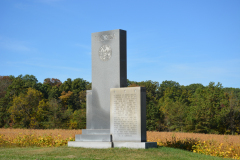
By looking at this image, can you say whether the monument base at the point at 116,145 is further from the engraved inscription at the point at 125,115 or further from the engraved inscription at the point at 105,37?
the engraved inscription at the point at 105,37

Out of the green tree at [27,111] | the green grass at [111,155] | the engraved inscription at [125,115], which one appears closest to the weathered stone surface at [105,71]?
the engraved inscription at [125,115]

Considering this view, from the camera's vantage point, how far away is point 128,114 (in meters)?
14.0

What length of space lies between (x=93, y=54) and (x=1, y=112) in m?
40.8

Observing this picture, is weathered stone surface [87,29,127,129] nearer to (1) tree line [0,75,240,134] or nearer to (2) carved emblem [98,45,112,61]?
(2) carved emblem [98,45,112,61]

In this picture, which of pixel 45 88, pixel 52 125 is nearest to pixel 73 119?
pixel 52 125

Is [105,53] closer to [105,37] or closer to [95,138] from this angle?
[105,37]

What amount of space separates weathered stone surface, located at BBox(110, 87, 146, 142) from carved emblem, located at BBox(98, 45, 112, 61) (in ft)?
6.60

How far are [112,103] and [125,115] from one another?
990 mm

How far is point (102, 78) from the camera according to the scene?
50.8ft

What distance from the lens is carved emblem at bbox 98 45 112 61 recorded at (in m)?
15.4

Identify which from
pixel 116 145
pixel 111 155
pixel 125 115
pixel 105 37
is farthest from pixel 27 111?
pixel 111 155

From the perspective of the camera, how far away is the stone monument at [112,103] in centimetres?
1385

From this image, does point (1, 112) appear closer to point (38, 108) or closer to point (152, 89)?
point (38, 108)

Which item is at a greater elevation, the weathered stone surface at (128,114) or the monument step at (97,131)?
the weathered stone surface at (128,114)
